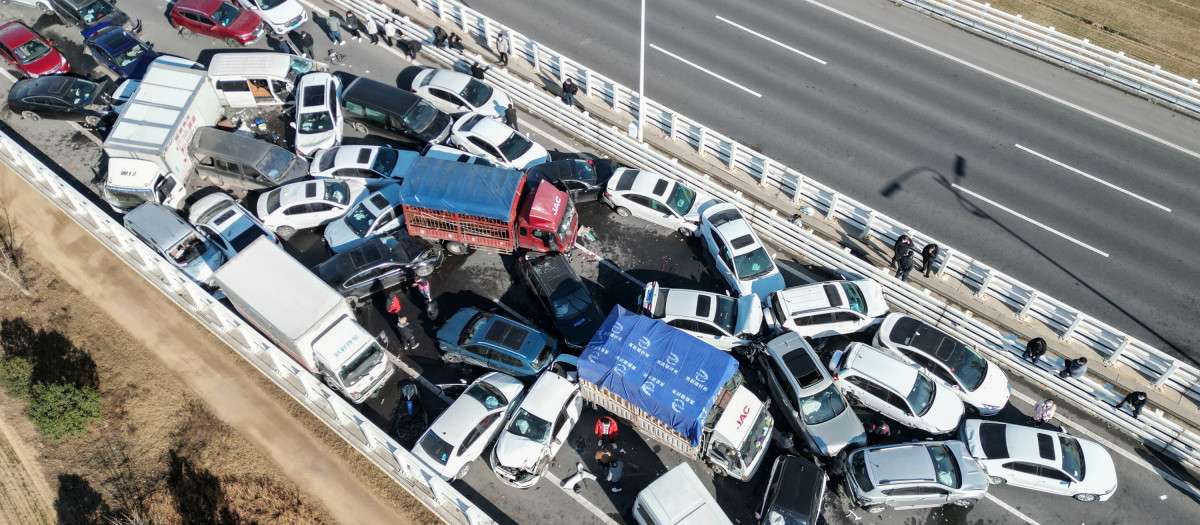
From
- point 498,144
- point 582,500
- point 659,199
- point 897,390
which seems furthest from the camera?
point 498,144

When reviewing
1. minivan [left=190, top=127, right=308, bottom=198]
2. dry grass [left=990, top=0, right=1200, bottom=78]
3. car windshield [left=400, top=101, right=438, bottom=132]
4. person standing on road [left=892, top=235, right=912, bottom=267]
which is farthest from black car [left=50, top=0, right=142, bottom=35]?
dry grass [left=990, top=0, right=1200, bottom=78]

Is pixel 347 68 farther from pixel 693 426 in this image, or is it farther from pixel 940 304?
pixel 940 304

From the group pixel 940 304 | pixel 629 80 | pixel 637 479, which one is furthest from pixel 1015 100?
pixel 637 479

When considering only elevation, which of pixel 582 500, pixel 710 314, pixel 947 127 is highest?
pixel 947 127

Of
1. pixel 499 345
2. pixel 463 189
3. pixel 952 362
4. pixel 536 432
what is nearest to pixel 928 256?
pixel 952 362

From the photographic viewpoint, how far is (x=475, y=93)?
2950 centimetres

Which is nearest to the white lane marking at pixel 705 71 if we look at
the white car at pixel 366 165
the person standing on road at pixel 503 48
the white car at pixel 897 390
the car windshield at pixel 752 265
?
the person standing on road at pixel 503 48

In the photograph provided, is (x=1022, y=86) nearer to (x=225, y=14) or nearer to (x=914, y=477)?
(x=914, y=477)

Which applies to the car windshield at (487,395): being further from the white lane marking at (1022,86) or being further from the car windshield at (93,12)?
the car windshield at (93,12)

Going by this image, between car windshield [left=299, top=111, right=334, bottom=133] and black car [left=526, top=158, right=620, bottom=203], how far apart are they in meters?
7.73

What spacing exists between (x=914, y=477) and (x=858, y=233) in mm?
9026

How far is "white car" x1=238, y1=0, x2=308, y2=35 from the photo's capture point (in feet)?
106

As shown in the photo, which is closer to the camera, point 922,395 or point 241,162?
point 922,395

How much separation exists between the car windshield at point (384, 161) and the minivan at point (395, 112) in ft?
4.91
